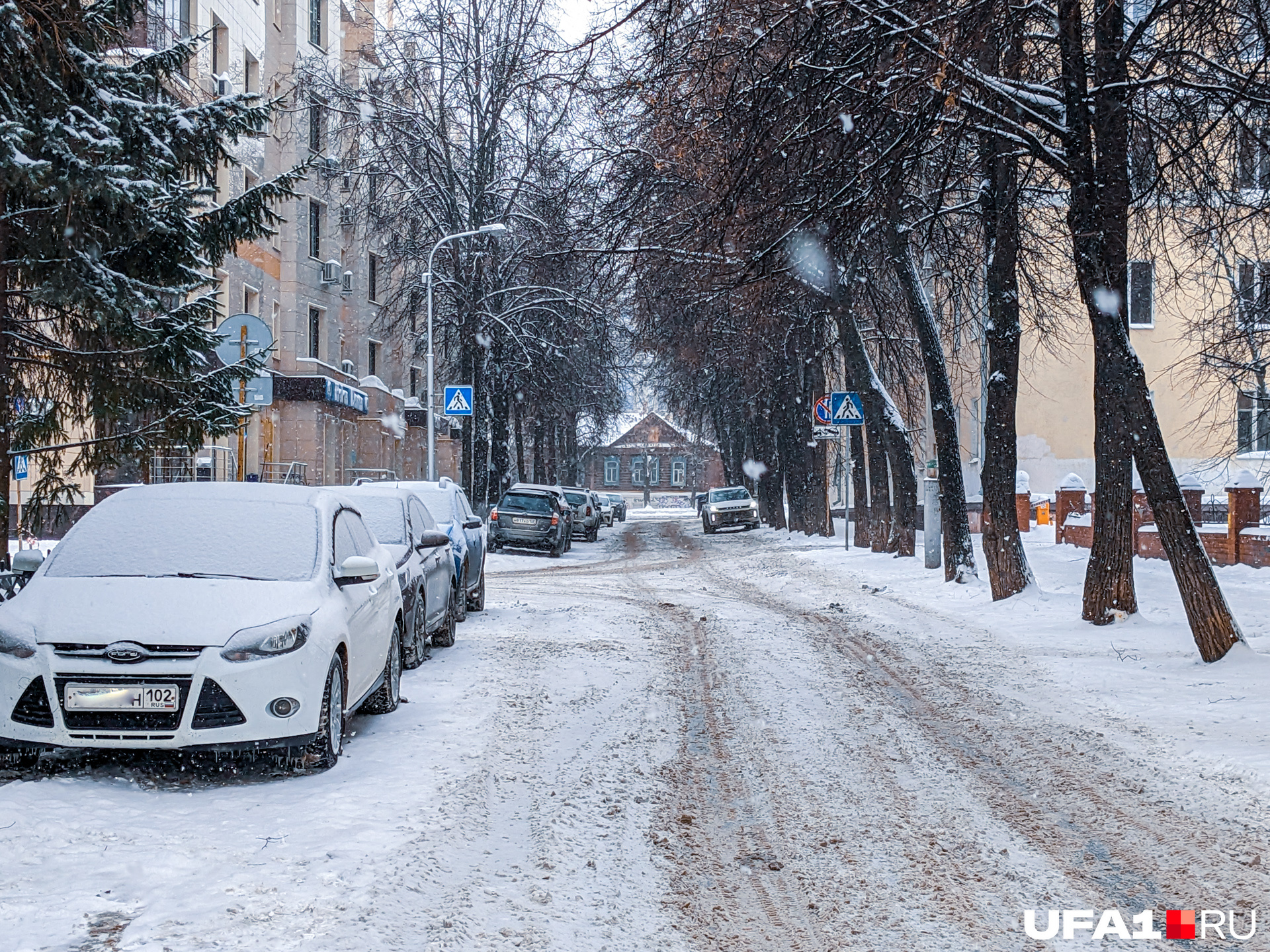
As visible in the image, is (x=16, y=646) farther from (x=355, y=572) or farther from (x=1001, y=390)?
(x=1001, y=390)

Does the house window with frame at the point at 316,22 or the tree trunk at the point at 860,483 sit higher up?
the house window with frame at the point at 316,22

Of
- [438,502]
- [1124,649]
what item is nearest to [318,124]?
[438,502]

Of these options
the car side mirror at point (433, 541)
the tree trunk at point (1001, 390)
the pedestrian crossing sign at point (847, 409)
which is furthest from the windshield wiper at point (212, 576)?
the pedestrian crossing sign at point (847, 409)

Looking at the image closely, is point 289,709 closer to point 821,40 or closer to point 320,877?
point 320,877

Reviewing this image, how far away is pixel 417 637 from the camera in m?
10.3

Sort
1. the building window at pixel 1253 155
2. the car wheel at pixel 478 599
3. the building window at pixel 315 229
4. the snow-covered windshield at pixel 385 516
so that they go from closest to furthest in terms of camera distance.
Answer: the building window at pixel 1253 155
the snow-covered windshield at pixel 385 516
the car wheel at pixel 478 599
the building window at pixel 315 229

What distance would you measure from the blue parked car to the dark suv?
14440 millimetres

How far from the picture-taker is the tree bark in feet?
55.7

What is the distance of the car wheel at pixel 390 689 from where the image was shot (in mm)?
7930

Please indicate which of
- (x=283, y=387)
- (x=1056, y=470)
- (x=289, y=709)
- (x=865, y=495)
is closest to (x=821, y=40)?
(x=289, y=709)

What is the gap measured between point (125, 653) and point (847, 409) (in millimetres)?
17029

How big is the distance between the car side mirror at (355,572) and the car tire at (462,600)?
5355mm

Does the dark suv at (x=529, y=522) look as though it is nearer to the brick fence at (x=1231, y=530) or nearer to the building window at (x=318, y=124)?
the building window at (x=318, y=124)

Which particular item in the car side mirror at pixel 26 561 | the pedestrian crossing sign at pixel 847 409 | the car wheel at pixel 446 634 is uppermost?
the pedestrian crossing sign at pixel 847 409
